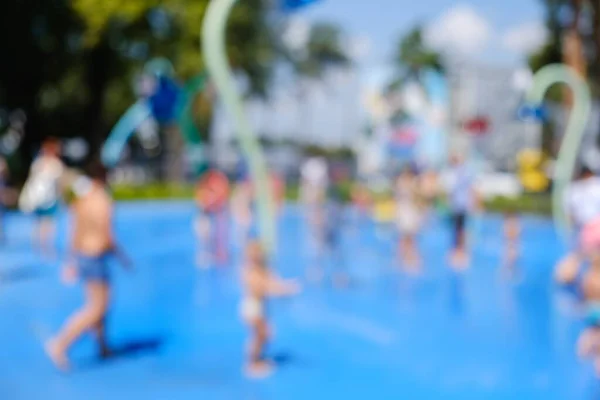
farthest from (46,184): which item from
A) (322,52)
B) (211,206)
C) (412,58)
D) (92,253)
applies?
Answer: (322,52)

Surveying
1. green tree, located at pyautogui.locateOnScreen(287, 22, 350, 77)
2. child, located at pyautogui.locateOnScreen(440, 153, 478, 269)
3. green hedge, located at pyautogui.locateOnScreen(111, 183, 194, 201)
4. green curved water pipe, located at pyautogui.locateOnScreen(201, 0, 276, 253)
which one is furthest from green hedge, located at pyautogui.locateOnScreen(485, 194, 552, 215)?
green tree, located at pyautogui.locateOnScreen(287, 22, 350, 77)

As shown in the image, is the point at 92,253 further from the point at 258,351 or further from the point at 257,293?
the point at 258,351

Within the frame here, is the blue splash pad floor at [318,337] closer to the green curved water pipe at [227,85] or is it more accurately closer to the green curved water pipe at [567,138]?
the green curved water pipe at [227,85]

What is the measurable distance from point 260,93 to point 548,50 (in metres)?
18.2

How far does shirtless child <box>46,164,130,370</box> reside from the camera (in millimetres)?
6332

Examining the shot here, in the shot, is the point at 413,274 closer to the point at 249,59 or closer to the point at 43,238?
the point at 43,238

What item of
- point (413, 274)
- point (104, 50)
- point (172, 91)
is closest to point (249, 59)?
point (104, 50)

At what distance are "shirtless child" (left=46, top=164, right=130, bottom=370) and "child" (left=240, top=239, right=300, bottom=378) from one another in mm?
1195

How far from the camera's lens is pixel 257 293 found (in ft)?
20.0

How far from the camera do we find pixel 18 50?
29.7 m

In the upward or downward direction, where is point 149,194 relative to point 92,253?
upward

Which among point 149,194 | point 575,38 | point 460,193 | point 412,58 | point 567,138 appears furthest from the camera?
point 412,58

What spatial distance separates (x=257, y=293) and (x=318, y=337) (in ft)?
5.59

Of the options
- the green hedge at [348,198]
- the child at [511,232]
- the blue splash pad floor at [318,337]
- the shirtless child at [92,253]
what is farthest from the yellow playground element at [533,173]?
the shirtless child at [92,253]
